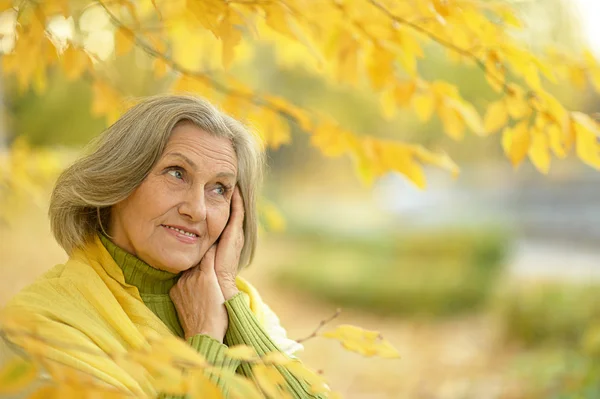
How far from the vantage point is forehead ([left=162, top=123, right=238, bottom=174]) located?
5.91ft

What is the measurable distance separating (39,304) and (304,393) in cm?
67

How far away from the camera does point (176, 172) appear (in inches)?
71.4

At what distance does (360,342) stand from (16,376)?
2.78ft

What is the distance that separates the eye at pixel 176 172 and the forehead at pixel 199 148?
0.12 ft

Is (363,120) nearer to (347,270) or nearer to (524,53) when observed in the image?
(347,270)

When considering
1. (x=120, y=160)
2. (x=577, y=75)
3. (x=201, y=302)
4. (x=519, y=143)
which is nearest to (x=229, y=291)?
(x=201, y=302)

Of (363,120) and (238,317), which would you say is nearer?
(238,317)

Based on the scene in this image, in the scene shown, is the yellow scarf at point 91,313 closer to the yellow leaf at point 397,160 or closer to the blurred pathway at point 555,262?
the yellow leaf at point 397,160

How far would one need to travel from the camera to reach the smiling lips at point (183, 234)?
5.94 ft

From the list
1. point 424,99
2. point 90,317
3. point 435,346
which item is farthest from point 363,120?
point 90,317

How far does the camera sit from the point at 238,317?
1.83m

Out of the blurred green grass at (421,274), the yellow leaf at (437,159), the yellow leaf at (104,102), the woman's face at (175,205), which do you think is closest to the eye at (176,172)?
the woman's face at (175,205)

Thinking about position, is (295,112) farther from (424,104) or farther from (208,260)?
(208,260)

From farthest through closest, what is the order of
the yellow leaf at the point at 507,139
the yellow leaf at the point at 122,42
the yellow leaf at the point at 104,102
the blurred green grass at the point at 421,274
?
the blurred green grass at the point at 421,274
the yellow leaf at the point at 104,102
the yellow leaf at the point at 122,42
the yellow leaf at the point at 507,139
